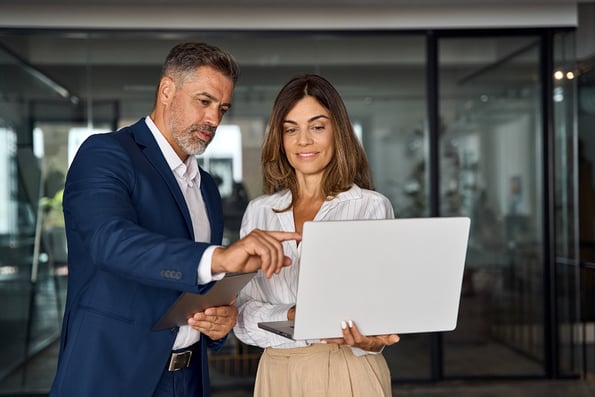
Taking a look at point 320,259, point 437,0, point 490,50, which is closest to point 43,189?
point 437,0

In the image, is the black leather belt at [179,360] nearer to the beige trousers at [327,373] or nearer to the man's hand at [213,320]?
the man's hand at [213,320]

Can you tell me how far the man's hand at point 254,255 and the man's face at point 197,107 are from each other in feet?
1.80

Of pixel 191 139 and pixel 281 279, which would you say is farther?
pixel 281 279

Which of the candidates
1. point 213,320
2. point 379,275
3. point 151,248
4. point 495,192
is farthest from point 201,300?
point 495,192

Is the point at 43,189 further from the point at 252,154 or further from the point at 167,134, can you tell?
the point at 167,134

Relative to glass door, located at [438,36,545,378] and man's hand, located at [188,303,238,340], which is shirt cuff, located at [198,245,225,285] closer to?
man's hand, located at [188,303,238,340]

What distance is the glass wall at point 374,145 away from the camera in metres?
5.32

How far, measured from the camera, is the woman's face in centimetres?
222

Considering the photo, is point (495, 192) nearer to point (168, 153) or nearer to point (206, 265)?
point (168, 153)

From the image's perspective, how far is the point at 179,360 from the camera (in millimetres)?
1934

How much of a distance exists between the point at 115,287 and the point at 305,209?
2.31ft

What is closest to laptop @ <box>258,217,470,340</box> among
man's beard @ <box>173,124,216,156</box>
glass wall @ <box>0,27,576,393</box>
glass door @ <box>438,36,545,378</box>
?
man's beard @ <box>173,124,216,156</box>

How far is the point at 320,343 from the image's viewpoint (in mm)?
2070

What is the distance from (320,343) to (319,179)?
51 centimetres
